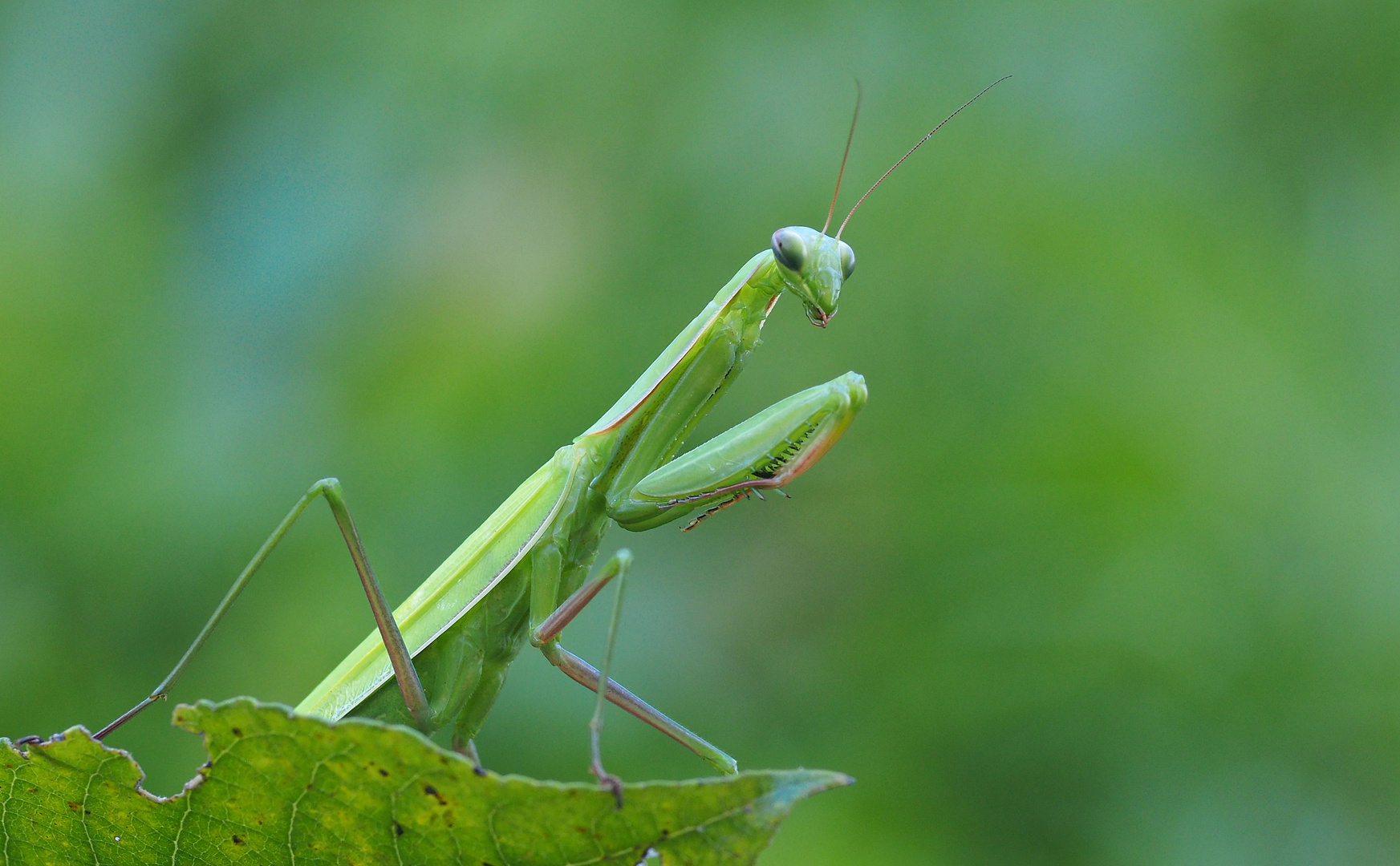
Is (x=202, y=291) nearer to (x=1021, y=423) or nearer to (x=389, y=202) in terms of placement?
(x=389, y=202)

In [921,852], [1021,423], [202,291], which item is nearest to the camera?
[921,852]

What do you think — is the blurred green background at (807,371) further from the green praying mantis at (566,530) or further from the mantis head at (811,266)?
the mantis head at (811,266)

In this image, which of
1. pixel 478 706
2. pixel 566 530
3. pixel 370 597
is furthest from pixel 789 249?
pixel 478 706

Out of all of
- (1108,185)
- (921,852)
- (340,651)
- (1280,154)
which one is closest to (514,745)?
(340,651)

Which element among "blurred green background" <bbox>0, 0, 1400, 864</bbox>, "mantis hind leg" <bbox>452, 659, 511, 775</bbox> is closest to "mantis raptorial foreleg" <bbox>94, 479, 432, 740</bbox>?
"mantis hind leg" <bbox>452, 659, 511, 775</bbox>

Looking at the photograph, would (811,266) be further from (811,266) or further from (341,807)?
(341,807)

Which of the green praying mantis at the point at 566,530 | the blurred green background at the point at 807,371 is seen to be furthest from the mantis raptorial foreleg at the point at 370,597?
the blurred green background at the point at 807,371
